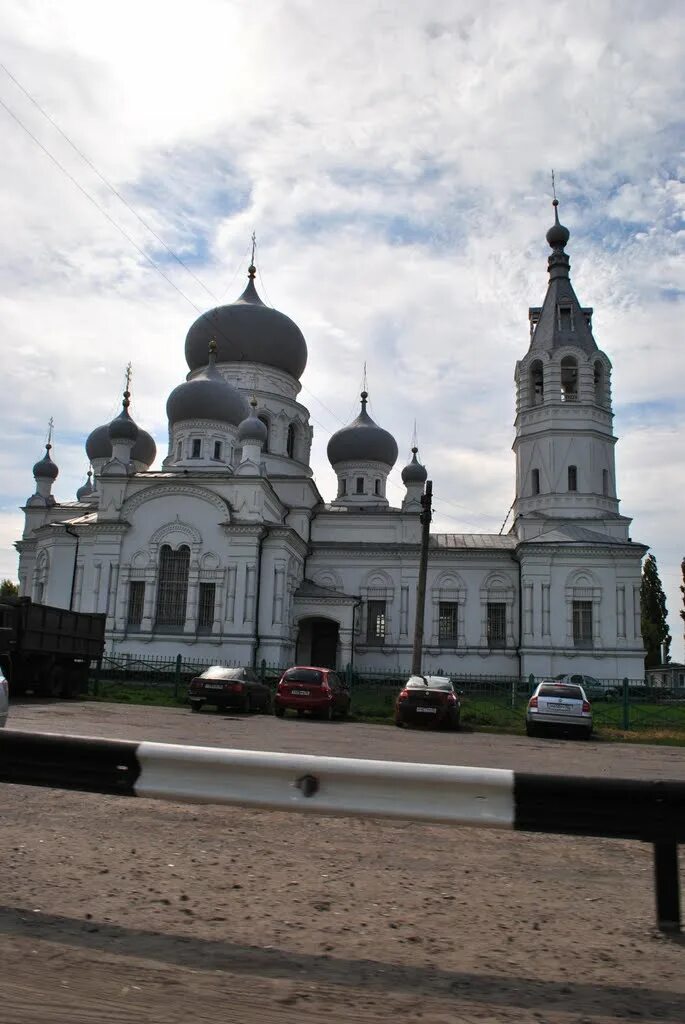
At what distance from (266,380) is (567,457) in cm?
1521

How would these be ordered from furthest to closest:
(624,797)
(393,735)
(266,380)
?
(266,380), (393,735), (624,797)

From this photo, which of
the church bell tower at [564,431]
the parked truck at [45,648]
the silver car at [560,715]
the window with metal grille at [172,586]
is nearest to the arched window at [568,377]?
the church bell tower at [564,431]

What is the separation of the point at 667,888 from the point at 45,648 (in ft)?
64.9

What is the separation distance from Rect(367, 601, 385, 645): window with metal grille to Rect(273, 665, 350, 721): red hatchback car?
17.1m

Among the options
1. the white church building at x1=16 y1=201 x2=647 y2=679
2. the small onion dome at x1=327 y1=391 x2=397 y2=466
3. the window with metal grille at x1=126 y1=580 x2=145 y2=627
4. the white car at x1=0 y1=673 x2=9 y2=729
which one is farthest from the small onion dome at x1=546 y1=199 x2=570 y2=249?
the white car at x1=0 y1=673 x2=9 y2=729

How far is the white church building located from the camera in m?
32.8

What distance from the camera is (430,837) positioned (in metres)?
6.20

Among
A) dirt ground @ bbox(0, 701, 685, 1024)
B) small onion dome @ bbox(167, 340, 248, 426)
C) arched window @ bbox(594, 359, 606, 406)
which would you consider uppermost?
arched window @ bbox(594, 359, 606, 406)

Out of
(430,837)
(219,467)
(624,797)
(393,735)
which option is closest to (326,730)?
(393,735)

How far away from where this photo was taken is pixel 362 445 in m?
44.9

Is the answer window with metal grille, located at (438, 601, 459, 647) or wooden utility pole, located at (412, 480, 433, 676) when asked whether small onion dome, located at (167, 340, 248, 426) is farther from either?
wooden utility pole, located at (412, 480, 433, 676)

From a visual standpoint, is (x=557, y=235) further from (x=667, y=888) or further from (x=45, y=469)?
(x=667, y=888)

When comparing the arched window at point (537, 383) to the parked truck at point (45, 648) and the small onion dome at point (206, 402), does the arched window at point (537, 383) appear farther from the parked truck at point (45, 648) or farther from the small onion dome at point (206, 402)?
the parked truck at point (45, 648)

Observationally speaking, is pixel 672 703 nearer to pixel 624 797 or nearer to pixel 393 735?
pixel 393 735
